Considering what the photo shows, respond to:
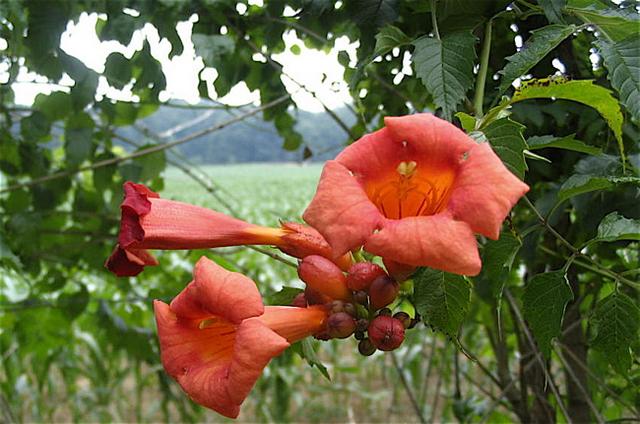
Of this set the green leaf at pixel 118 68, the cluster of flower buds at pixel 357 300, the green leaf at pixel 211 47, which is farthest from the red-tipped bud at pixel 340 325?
the green leaf at pixel 118 68

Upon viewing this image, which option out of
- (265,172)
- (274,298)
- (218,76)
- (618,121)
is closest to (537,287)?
(618,121)

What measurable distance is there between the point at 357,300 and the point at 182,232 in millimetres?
195

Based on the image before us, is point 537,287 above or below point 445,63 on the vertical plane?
below

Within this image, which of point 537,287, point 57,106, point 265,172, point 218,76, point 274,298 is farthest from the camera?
point 265,172

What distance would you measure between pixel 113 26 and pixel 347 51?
401 mm

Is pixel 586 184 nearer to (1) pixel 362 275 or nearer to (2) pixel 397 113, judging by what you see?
(1) pixel 362 275

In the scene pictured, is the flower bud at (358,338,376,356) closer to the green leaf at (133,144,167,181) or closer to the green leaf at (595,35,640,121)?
the green leaf at (595,35,640,121)

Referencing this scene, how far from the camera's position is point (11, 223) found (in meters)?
1.66

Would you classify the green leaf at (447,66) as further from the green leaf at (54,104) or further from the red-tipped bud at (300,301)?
the green leaf at (54,104)

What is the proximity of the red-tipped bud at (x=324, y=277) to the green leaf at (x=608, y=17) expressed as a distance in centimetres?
36

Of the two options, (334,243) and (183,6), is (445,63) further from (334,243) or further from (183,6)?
(183,6)

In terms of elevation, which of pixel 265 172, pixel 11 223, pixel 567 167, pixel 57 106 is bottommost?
pixel 265 172

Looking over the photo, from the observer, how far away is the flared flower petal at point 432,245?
0.50 meters

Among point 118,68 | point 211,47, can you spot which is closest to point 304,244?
point 211,47
